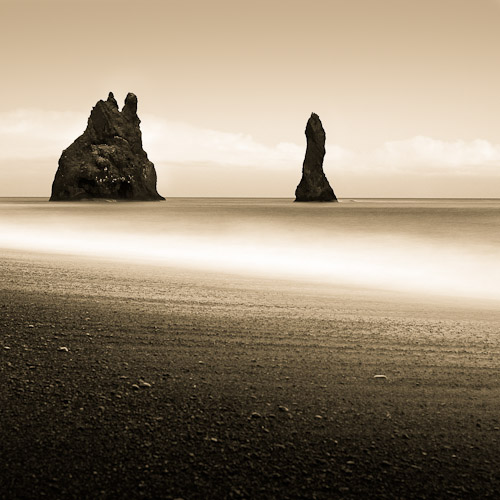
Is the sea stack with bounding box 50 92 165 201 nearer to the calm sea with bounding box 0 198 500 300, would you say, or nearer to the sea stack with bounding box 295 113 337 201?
the sea stack with bounding box 295 113 337 201

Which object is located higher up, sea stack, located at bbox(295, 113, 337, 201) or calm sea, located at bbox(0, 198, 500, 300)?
sea stack, located at bbox(295, 113, 337, 201)

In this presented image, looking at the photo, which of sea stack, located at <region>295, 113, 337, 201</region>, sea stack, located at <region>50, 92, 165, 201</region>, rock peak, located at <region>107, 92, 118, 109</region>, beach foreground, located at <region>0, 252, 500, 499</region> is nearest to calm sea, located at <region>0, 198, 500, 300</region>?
beach foreground, located at <region>0, 252, 500, 499</region>

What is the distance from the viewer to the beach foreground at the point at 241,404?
212 centimetres

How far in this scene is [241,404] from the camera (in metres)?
2.84

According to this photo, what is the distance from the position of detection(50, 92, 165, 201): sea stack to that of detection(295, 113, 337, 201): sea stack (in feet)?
121

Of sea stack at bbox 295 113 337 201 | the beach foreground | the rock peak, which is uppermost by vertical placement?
Answer: the rock peak

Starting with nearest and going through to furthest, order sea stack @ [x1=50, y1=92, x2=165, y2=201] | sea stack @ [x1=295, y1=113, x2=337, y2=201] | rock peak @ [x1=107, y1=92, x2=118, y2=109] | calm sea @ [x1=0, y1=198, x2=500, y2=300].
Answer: calm sea @ [x1=0, y1=198, x2=500, y2=300] < sea stack @ [x1=50, y1=92, x2=165, y2=201] < sea stack @ [x1=295, y1=113, x2=337, y2=201] < rock peak @ [x1=107, y1=92, x2=118, y2=109]

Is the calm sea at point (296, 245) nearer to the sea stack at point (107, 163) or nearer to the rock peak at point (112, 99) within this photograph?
the sea stack at point (107, 163)

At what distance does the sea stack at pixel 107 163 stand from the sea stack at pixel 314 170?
3690 centimetres

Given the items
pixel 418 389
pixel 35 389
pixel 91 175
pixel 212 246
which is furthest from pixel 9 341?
pixel 91 175

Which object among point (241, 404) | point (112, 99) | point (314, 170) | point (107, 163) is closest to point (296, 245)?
point (241, 404)

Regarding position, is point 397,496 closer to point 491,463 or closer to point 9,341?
point 491,463

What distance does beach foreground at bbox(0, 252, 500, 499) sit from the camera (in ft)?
6.94

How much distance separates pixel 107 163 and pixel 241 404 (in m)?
115
